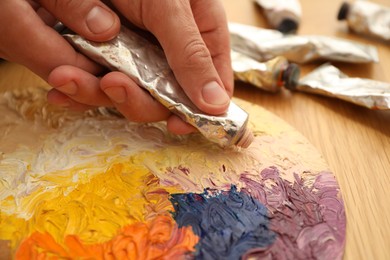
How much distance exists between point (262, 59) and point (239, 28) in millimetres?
121

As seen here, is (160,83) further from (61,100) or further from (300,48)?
(300,48)

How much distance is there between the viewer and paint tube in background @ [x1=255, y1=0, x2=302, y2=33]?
1.21 m

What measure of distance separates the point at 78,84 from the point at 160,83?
136mm

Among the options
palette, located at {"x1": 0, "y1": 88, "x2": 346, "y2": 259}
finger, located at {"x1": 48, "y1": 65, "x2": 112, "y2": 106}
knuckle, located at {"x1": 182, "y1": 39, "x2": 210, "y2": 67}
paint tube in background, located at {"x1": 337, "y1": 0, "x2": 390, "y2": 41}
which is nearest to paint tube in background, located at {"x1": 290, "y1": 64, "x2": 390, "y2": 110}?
palette, located at {"x1": 0, "y1": 88, "x2": 346, "y2": 259}

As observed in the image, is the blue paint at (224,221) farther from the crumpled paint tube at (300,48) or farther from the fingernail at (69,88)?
the crumpled paint tube at (300,48)

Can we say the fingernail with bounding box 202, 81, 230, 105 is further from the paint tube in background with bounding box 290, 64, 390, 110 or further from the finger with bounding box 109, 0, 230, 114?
A: the paint tube in background with bounding box 290, 64, 390, 110

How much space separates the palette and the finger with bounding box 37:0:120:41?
20 centimetres

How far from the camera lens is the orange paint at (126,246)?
0.58m

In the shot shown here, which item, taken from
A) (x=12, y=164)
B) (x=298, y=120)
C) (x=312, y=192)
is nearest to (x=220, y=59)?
(x=298, y=120)

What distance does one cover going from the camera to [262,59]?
1068mm

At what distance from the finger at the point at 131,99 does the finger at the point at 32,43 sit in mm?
62

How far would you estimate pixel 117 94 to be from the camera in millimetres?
708

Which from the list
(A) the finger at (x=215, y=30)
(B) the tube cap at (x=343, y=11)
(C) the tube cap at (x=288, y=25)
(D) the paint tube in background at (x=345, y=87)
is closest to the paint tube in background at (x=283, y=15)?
(C) the tube cap at (x=288, y=25)

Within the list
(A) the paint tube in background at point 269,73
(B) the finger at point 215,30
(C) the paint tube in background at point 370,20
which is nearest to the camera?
(B) the finger at point 215,30
